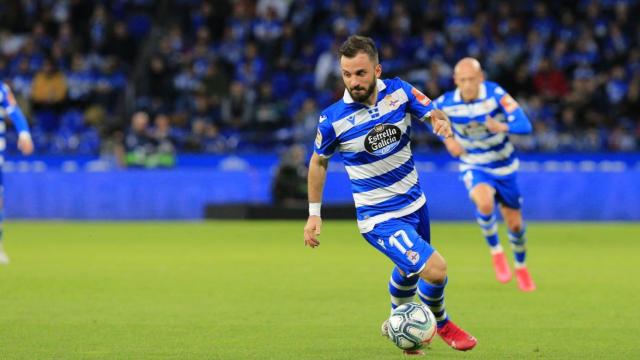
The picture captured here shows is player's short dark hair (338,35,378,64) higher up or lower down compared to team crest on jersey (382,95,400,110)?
higher up

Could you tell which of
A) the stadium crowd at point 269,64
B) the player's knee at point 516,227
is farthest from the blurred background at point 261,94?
the player's knee at point 516,227

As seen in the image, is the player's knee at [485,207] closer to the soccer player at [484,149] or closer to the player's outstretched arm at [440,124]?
the soccer player at [484,149]

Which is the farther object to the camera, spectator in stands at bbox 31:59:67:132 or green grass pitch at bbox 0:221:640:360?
spectator in stands at bbox 31:59:67:132

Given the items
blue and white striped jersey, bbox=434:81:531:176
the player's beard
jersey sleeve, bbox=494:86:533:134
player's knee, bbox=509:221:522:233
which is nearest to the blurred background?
blue and white striped jersey, bbox=434:81:531:176

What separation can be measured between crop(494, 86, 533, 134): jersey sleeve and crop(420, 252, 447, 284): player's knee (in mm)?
4339

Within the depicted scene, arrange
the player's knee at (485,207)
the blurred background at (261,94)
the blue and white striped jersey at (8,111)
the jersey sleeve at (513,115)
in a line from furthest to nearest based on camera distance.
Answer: the blurred background at (261,94)
the blue and white striped jersey at (8,111)
the player's knee at (485,207)
the jersey sleeve at (513,115)

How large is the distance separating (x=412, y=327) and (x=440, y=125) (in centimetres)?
129

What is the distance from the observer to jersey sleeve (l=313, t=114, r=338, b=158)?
7.94 metres

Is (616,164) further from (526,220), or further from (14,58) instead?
(14,58)

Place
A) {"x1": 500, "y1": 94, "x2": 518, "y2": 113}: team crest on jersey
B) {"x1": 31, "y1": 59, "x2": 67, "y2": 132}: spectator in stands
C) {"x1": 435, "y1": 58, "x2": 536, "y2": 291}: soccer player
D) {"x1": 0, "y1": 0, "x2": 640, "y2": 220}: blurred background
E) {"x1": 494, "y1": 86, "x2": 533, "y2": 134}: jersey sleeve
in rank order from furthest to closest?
{"x1": 31, "y1": 59, "x2": 67, "y2": 132}: spectator in stands → {"x1": 0, "y1": 0, "x2": 640, "y2": 220}: blurred background → {"x1": 435, "y1": 58, "x2": 536, "y2": 291}: soccer player → {"x1": 500, "y1": 94, "x2": 518, "y2": 113}: team crest on jersey → {"x1": 494, "y1": 86, "x2": 533, "y2": 134}: jersey sleeve

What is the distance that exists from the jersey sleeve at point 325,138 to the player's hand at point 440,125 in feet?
2.10

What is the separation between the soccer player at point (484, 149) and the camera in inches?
504

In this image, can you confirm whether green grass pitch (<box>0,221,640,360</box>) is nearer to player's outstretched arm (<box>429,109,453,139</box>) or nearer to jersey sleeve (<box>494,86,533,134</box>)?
player's outstretched arm (<box>429,109,453,139</box>)

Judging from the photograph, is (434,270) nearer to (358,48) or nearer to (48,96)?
(358,48)
